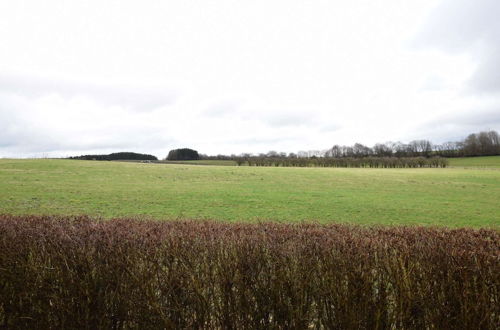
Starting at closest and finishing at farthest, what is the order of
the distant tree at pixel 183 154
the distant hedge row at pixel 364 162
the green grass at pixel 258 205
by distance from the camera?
the green grass at pixel 258 205 → the distant hedge row at pixel 364 162 → the distant tree at pixel 183 154

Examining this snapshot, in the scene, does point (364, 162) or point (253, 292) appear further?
point (364, 162)

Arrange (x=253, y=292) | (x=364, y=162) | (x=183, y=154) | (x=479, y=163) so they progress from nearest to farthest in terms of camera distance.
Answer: (x=253, y=292), (x=364, y=162), (x=479, y=163), (x=183, y=154)

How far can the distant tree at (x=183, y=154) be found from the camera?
176 meters

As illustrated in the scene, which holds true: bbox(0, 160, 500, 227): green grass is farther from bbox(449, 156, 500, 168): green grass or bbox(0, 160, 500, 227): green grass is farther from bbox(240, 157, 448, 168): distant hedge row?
bbox(449, 156, 500, 168): green grass

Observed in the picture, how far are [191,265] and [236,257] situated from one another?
58cm

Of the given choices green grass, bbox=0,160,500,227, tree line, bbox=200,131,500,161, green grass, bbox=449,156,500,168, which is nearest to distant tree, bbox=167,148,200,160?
tree line, bbox=200,131,500,161

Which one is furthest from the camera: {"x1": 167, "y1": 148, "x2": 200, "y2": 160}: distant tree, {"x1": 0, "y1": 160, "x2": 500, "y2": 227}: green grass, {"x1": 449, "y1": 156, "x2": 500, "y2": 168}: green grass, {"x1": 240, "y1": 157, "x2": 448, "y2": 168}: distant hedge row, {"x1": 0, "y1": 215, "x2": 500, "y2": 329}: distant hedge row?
{"x1": 167, "y1": 148, "x2": 200, "y2": 160}: distant tree

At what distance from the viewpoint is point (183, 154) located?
179875 millimetres

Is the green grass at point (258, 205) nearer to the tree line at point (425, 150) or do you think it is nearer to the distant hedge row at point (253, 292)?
the distant hedge row at point (253, 292)

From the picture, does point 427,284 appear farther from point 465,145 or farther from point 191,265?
point 465,145

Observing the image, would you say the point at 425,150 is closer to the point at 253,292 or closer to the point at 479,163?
the point at 479,163

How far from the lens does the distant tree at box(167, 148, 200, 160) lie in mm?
176125

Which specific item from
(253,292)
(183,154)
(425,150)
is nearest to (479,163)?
(425,150)

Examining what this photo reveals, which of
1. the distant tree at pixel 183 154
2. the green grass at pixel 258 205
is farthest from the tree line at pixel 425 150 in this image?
the green grass at pixel 258 205
